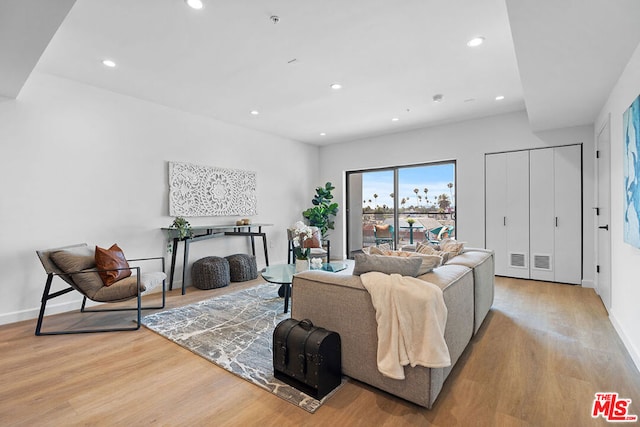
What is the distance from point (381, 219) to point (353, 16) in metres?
4.76

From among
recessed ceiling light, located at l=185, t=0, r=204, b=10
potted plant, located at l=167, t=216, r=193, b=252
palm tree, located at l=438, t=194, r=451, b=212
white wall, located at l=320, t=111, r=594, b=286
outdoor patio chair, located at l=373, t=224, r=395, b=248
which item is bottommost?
outdoor patio chair, located at l=373, t=224, r=395, b=248

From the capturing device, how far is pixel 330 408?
5.88 ft

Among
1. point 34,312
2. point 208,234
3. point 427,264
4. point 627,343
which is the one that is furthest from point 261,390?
point 208,234

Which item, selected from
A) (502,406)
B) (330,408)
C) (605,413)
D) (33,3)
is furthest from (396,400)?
(33,3)

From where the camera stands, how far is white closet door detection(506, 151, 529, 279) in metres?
4.85

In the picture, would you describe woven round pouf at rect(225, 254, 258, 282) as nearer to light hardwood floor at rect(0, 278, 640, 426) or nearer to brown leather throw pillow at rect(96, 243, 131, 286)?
brown leather throw pillow at rect(96, 243, 131, 286)

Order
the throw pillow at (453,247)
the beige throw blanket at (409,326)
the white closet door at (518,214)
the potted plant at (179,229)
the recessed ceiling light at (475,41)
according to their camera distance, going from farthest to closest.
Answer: the white closet door at (518,214) < the potted plant at (179,229) < the throw pillow at (453,247) < the recessed ceiling light at (475,41) < the beige throw blanket at (409,326)

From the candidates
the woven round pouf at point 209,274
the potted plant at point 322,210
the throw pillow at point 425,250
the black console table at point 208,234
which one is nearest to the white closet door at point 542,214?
the throw pillow at point 425,250

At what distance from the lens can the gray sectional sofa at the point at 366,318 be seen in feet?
5.83

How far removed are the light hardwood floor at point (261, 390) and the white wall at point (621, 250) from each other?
18cm

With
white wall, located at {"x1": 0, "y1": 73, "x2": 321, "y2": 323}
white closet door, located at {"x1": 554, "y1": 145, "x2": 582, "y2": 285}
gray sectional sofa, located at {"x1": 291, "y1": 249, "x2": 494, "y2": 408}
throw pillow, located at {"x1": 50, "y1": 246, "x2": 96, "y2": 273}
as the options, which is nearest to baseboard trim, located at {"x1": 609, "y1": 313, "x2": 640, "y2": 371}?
gray sectional sofa, located at {"x1": 291, "y1": 249, "x2": 494, "y2": 408}

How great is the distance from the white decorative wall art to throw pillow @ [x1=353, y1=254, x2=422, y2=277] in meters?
3.43

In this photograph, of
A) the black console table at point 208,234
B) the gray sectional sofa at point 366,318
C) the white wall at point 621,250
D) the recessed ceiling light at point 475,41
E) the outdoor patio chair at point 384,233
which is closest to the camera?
the gray sectional sofa at point 366,318

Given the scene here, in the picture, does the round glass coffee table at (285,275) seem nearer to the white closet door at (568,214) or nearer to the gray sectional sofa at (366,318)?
the gray sectional sofa at (366,318)
